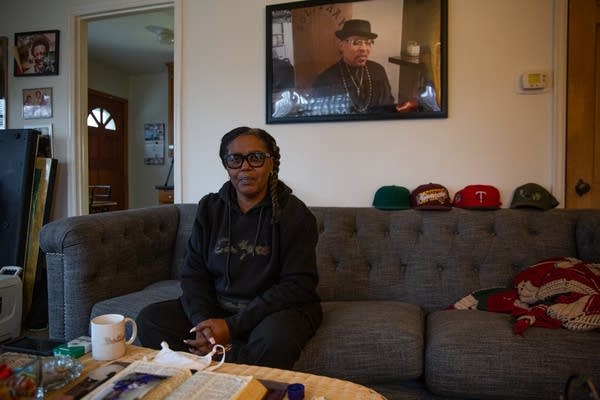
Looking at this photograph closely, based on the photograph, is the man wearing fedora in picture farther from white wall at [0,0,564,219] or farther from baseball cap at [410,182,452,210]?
baseball cap at [410,182,452,210]

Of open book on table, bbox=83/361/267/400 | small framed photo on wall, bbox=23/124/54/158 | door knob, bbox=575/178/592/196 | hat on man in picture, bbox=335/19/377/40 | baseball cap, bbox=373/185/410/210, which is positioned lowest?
open book on table, bbox=83/361/267/400

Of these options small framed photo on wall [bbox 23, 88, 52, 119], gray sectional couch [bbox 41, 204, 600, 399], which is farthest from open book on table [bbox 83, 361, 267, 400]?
small framed photo on wall [bbox 23, 88, 52, 119]

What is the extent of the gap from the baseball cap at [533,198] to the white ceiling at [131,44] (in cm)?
325

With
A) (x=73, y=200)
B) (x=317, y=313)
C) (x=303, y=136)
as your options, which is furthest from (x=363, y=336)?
(x=73, y=200)

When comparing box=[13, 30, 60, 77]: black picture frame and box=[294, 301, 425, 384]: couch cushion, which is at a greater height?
box=[13, 30, 60, 77]: black picture frame

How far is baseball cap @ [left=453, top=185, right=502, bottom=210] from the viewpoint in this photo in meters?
2.07

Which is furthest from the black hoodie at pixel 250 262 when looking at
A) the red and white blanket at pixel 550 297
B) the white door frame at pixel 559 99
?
the white door frame at pixel 559 99

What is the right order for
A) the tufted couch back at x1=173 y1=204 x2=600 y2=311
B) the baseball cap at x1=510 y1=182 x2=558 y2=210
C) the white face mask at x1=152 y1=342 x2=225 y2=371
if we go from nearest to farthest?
the white face mask at x1=152 y1=342 x2=225 y2=371 → the tufted couch back at x1=173 y1=204 x2=600 y2=311 → the baseball cap at x1=510 y1=182 x2=558 y2=210

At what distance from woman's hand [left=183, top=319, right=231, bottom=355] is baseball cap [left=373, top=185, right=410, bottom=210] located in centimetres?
115

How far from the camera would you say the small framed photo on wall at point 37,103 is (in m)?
3.06

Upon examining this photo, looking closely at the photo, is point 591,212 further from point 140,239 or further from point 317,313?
point 140,239

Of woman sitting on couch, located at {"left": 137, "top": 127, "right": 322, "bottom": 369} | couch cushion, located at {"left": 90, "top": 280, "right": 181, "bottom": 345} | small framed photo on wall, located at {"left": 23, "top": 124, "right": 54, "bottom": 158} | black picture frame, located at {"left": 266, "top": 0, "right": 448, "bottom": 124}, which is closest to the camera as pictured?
woman sitting on couch, located at {"left": 137, "top": 127, "right": 322, "bottom": 369}

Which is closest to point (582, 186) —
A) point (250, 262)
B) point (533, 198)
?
point (533, 198)

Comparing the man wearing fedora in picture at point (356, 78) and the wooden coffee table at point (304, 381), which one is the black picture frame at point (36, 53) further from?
the wooden coffee table at point (304, 381)
